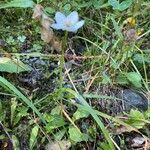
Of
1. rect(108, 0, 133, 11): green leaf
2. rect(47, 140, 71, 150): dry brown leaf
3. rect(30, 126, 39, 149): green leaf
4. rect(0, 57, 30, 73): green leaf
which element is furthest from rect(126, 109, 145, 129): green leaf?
rect(108, 0, 133, 11): green leaf

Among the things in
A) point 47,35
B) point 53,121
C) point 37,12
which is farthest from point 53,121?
point 37,12

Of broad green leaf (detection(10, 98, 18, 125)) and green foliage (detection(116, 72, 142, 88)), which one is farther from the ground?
green foliage (detection(116, 72, 142, 88))

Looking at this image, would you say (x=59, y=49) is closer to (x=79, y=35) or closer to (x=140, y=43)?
(x=79, y=35)

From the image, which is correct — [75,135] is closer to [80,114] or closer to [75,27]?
[80,114]

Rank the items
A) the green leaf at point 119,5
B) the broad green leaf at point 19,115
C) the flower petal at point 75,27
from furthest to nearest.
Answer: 1. the green leaf at point 119,5
2. the broad green leaf at point 19,115
3. the flower petal at point 75,27

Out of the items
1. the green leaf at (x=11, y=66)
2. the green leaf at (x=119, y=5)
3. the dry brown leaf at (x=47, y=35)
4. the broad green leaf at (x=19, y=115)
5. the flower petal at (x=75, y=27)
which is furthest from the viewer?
the green leaf at (x=119, y=5)

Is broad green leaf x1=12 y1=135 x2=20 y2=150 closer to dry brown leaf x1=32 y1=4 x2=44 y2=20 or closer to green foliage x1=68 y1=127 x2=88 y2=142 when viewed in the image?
green foliage x1=68 y1=127 x2=88 y2=142

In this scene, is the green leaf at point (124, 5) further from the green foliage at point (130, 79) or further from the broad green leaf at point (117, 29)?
the green foliage at point (130, 79)

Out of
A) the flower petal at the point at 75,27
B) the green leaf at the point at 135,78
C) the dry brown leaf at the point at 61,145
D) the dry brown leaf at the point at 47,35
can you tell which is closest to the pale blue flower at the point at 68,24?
the flower petal at the point at 75,27
